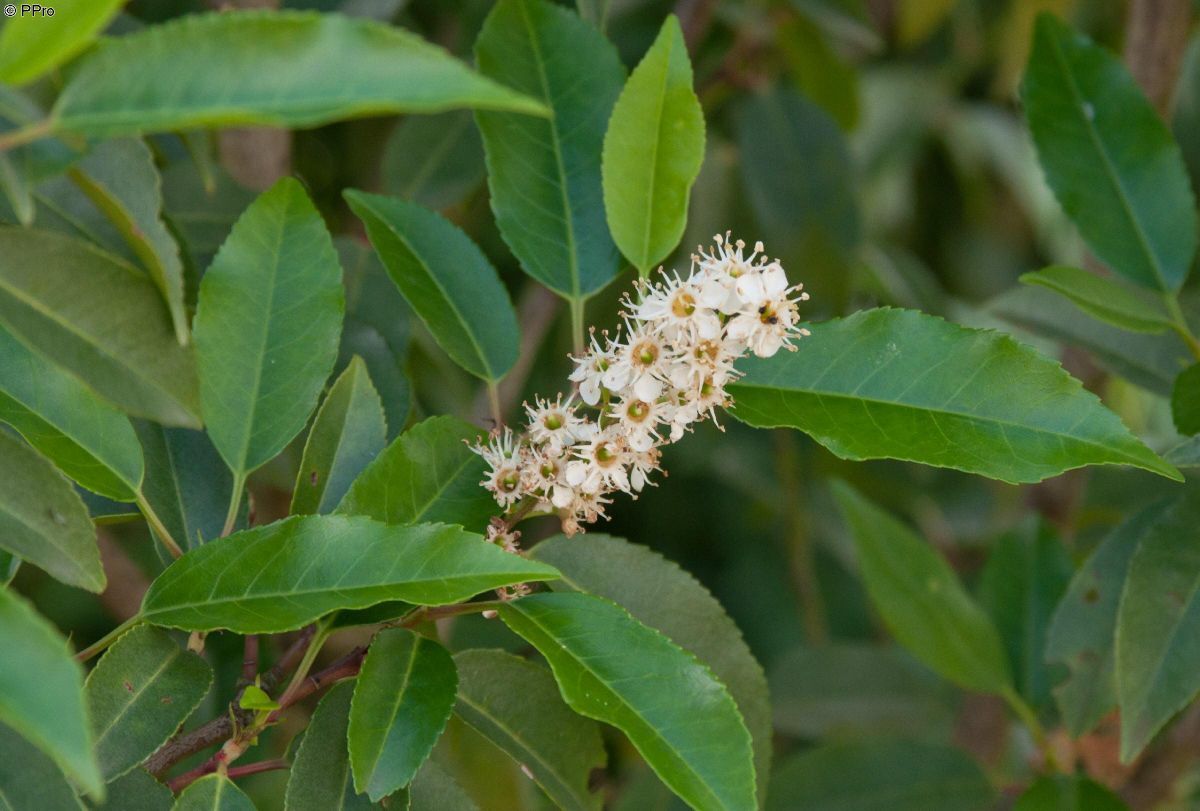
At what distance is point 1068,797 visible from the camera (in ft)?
3.35

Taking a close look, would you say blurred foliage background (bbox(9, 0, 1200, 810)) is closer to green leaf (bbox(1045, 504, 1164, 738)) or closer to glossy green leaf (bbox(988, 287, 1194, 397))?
glossy green leaf (bbox(988, 287, 1194, 397))

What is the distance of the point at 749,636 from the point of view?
1892 mm

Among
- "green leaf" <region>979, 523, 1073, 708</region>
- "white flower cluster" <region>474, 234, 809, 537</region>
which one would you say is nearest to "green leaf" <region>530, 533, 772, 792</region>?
"white flower cluster" <region>474, 234, 809, 537</region>

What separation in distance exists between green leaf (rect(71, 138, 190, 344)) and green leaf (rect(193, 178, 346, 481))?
128 millimetres

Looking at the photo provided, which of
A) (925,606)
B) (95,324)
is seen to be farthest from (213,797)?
(925,606)

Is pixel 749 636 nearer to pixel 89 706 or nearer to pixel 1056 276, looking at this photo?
pixel 1056 276

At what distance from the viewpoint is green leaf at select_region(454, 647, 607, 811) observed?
776mm

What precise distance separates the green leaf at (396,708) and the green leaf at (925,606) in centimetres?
61

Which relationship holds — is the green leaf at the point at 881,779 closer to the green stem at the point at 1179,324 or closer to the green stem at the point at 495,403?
the green stem at the point at 1179,324

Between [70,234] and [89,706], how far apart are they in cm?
26

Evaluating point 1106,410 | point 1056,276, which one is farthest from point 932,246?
point 1106,410

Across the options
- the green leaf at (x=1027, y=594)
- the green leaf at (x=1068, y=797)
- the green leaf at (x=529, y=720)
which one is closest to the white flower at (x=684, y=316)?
the green leaf at (x=529, y=720)

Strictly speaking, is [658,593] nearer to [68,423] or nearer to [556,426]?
[556,426]

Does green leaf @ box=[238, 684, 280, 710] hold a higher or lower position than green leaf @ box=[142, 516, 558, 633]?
lower
